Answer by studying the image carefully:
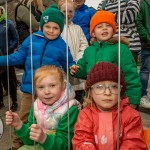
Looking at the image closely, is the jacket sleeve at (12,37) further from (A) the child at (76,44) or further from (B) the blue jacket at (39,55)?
(B) the blue jacket at (39,55)

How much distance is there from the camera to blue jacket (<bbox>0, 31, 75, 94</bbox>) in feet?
9.14

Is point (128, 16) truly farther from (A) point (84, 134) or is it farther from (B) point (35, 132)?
(B) point (35, 132)

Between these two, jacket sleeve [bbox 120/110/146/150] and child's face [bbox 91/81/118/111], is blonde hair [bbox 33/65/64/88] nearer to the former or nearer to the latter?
child's face [bbox 91/81/118/111]

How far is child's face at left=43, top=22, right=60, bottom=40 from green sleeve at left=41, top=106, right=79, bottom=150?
85cm

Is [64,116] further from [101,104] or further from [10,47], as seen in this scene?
[10,47]

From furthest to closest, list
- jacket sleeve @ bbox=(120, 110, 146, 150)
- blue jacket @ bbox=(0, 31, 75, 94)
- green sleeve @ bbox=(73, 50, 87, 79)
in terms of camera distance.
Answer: blue jacket @ bbox=(0, 31, 75, 94)
green sleeve @ bbox=(73, 50, 87, 79)
jacket sleeve @ bbox=(120, 110, 146, 150)

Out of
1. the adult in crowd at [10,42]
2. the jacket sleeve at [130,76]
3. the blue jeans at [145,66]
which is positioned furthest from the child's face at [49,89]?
the adult in crowd at [10,42]

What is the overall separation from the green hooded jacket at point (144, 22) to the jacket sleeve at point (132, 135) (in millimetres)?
2023

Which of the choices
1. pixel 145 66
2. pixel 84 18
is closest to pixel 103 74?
pixel 84 18

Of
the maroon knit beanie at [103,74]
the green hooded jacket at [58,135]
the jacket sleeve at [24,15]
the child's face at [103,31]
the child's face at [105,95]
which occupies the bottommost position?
the green hooded jacket at [58,135]

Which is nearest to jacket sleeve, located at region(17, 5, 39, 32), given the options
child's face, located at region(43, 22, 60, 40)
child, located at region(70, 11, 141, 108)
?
child's face, located at region(43, 22, 60, 40)

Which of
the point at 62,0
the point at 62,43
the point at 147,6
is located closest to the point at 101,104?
the point at 62,43

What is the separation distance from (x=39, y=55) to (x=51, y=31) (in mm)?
218

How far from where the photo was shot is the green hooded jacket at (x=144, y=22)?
3.73 metres
